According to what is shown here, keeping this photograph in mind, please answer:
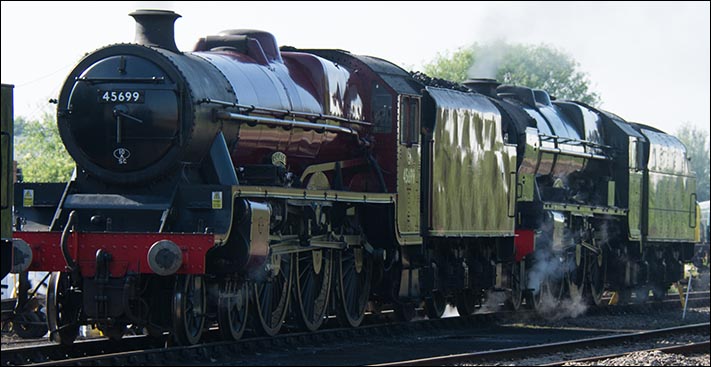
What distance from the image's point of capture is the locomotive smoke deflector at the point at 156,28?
14.4 m

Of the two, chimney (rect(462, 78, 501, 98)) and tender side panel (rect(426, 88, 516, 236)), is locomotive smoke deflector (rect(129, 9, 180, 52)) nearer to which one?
tender side panel (rect(426, 88, 516, 236))

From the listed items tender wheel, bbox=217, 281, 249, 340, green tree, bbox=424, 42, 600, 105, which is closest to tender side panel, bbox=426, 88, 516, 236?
tender wheel, bbox=217, 281, 249, 340

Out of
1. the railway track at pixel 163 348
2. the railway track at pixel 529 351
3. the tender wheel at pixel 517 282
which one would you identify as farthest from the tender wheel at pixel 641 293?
the railway track at pixel 163 348

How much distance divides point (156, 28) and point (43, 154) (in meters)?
46.4

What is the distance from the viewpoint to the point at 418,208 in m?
17.8

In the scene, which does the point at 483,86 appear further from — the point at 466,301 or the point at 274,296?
the point at 274,296

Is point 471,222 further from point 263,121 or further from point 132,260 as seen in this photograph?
point 132,260

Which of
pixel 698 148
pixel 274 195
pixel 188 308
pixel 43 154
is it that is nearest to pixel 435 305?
pixel 274 195

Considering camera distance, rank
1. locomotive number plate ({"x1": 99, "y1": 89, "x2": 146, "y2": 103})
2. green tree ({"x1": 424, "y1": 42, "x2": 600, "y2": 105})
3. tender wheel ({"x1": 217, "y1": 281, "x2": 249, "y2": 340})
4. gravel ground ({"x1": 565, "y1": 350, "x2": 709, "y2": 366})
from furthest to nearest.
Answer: green tree ({"x1": 424, "y1": 42, "x2": 600, "y2": 105}), tender wheel ({"x1": 217, "y1": 281, "x2": 249, "y2": 340}), locomotive number plate ({"x1": 99, "y1": 89, "x2": 146, "y2": 103}), gravel ground ({"x1": 565, "y1": 350, "x2": 709, "y2": 366})

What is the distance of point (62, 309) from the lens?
13875mm

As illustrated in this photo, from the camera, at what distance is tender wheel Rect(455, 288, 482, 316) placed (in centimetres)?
2067

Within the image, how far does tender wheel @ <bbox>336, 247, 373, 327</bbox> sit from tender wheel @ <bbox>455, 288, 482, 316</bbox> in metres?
3.36

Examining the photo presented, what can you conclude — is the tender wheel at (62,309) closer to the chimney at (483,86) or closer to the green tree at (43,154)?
the chimney at (483,86)

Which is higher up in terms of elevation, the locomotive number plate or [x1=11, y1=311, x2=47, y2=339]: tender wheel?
the locomotive number plate
